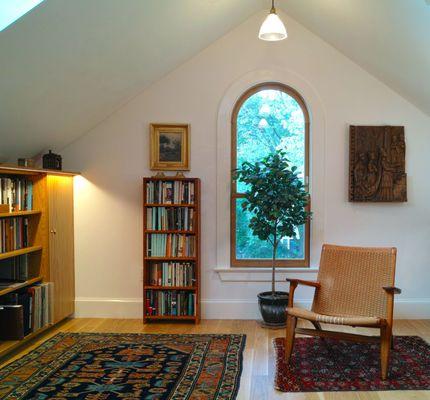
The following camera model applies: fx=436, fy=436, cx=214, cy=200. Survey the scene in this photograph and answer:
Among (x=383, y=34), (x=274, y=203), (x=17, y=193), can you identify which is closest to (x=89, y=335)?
(x=17, y=193)

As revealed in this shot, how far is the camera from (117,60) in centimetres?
365

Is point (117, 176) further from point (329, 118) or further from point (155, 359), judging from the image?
point (329, 118)

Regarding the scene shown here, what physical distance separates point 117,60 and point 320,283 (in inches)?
99.3

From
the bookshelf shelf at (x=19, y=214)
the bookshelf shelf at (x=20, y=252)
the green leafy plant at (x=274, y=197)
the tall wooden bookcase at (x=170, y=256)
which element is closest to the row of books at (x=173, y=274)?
the tall wooden bookcase at (x=170, y=256)

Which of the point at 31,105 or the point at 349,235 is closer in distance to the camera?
the point at 31,105

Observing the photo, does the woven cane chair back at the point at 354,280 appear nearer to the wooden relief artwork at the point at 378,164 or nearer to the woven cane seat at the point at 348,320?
the woven cane seat at the point at 348,320

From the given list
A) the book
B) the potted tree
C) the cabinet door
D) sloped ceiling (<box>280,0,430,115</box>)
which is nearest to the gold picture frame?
the potted tree

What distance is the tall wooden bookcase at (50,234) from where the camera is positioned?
3.83 metres

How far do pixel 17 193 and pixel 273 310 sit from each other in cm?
252

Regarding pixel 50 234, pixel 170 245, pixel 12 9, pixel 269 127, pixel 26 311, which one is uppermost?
pixel 12 9

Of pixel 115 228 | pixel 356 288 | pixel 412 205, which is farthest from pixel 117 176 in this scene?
pixel 412 205

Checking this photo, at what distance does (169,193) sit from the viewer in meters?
4.29

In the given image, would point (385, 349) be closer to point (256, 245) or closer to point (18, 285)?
point (256, 245)

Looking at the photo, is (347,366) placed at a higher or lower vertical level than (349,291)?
lower
